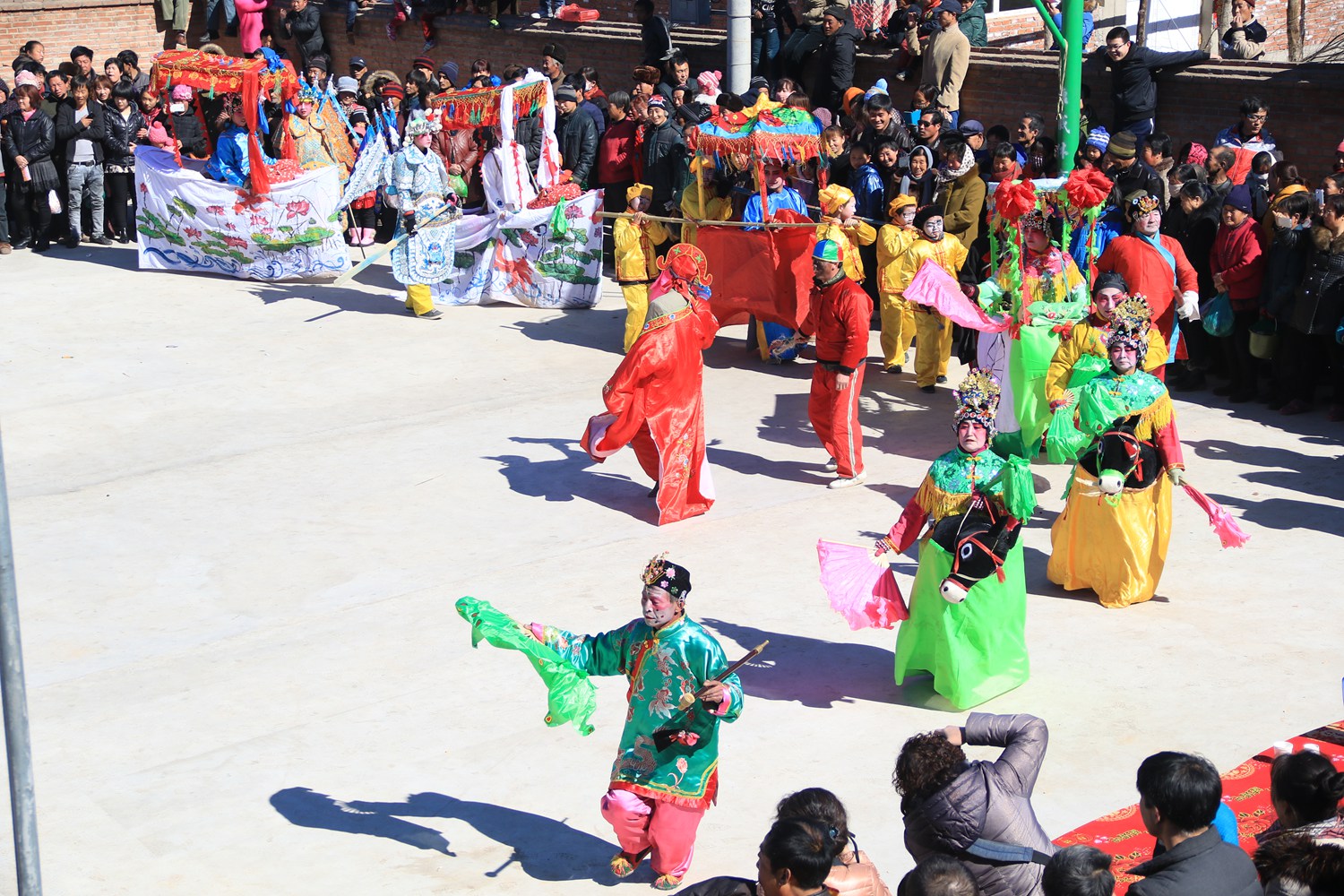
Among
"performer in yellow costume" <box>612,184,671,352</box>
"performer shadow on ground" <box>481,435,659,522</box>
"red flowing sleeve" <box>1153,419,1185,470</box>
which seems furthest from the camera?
"performer in yellow costume" <box>612,184,671,352</box>

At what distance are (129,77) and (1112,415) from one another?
13.3 meters

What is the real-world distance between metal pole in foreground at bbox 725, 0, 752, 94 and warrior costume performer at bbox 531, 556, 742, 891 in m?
10.1

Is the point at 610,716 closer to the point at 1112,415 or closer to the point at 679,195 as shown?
the point at 1112,415

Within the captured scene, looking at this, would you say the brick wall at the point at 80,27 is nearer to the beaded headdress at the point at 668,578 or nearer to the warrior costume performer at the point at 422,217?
the warrior costume performer at the point at 422,217

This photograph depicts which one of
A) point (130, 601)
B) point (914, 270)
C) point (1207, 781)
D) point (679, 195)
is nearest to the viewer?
point (1207, 781)

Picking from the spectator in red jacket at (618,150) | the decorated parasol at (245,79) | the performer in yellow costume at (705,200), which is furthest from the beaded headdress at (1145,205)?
the decorated parasol at (245,79)

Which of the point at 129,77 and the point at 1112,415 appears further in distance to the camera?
the point at 129,77

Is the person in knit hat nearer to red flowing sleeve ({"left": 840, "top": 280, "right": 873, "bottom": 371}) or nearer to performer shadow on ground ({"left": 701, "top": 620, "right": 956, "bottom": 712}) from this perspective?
red flowing sleeve ({"left": 840, "top": 280, "right": 873, "bottom": 371})

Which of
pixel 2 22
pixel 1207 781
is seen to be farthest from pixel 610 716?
pixel 2 22

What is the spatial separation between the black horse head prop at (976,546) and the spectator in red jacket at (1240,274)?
15.4 feet

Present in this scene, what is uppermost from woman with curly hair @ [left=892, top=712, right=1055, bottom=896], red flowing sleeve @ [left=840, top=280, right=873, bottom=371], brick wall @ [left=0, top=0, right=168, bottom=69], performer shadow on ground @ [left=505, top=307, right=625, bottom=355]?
brick wall @ [left=0, top=0, right=168, bottom=69]

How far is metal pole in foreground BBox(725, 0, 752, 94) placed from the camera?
14.7m

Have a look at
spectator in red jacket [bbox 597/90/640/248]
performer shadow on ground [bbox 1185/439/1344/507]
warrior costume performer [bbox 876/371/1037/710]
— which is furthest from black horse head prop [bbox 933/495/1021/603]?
spectator in red jacket [bbox 597/90/640/248]

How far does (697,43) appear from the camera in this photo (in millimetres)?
17156
